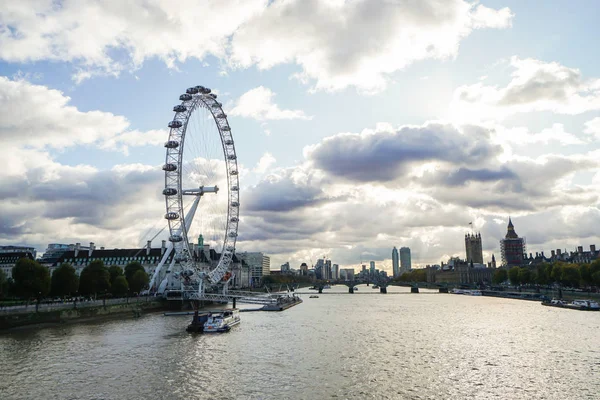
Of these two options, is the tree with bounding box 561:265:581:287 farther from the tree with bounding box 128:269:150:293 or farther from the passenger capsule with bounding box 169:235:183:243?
the tree with bounding box 128:269:150:293

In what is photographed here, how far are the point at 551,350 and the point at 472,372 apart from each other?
1211 centimetres

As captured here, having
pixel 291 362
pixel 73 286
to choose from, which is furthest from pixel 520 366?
pixel 73 286

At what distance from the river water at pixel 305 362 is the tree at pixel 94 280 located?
14.1 metres

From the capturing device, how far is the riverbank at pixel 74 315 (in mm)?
50281

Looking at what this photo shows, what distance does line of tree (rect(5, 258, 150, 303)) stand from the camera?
185ft

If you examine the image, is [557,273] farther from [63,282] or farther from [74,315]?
[63,282]

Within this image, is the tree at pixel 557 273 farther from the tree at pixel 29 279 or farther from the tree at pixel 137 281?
the tree at pixel 29 279

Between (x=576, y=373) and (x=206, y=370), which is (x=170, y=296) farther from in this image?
(x=576, y=373)

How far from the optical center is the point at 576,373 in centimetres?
3209

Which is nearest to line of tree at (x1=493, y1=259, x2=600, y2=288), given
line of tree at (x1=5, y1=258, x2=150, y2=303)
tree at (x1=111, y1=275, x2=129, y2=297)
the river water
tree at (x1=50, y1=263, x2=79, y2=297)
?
the river water

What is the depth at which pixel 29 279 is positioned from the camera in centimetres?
5653

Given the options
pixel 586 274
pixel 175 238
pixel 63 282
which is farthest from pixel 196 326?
pixel 586 274

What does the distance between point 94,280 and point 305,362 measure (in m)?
45.8

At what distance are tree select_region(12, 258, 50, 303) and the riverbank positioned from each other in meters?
3.10
